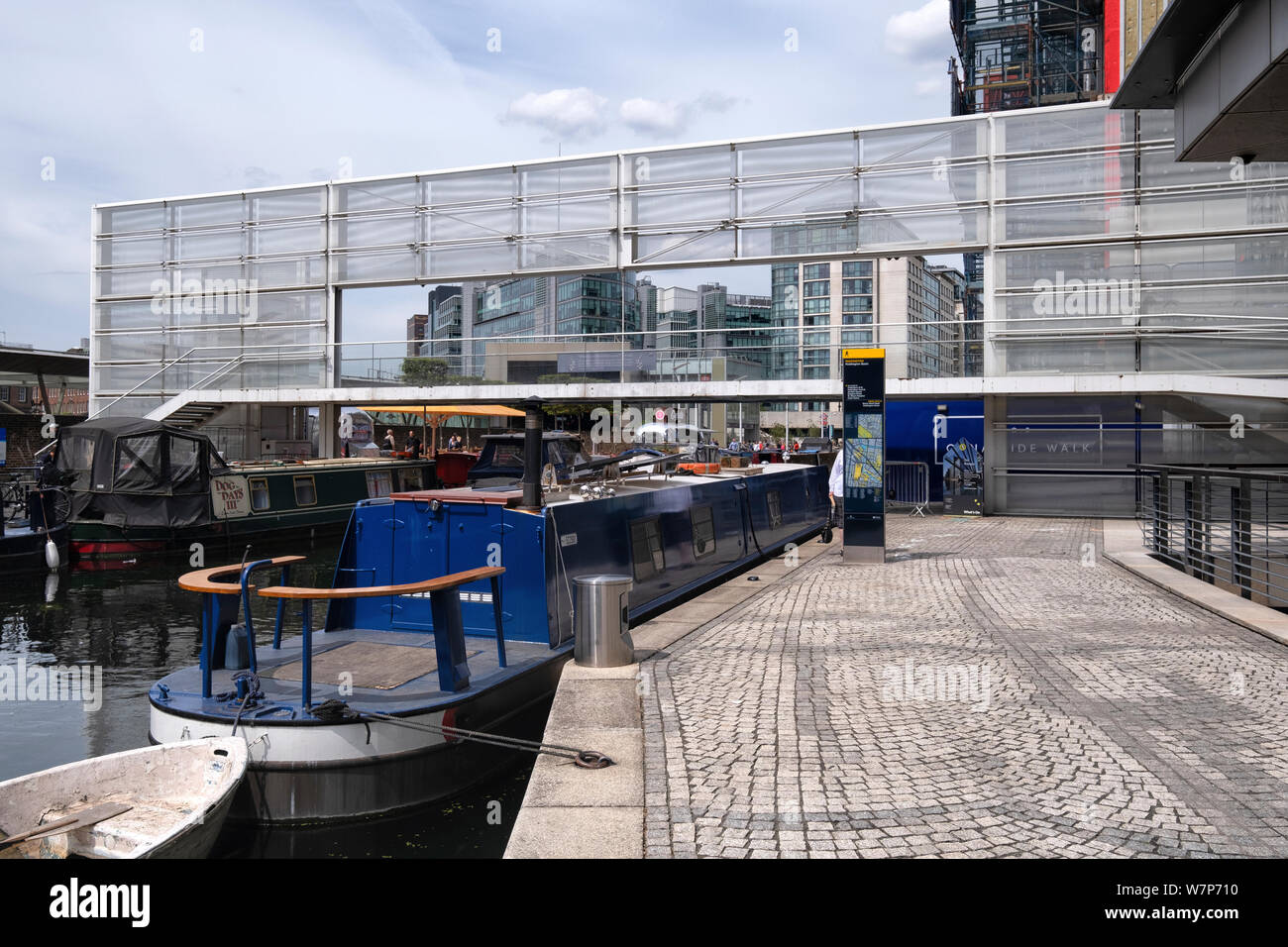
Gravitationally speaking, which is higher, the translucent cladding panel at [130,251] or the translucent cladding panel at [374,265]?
the translucent cladding panel at [130,251]

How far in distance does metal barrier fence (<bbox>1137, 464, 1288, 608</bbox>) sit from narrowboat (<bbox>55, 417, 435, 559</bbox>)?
57.7 ft

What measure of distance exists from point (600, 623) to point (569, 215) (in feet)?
71.4

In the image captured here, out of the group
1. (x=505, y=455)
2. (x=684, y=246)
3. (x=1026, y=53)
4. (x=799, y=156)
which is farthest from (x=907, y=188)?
(x=1026, y=53)

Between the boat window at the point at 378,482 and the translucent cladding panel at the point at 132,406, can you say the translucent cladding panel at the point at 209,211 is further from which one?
the boat window at the point at 378,482

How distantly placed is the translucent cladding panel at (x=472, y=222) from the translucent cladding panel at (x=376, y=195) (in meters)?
0.95

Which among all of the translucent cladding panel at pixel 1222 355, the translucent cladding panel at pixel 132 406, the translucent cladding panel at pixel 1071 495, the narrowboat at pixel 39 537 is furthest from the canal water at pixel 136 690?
the translucent cladding panel at pixel 1222 355

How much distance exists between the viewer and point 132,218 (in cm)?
3381

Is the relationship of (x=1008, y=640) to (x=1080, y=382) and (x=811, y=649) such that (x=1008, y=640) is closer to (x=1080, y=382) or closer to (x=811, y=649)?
(x=811, y=649)

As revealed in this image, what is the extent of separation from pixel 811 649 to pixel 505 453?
13961 millimetres

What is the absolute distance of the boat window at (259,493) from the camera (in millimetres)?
22719

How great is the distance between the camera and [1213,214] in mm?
22281

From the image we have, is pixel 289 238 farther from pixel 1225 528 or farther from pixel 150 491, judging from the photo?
pixel 1225 528

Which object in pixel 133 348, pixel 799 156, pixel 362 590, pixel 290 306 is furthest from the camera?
pixel 133 348

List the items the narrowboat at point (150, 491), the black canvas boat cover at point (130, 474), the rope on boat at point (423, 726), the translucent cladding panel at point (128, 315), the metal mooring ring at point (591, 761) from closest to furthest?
the metal mooring ring at point (591, 761)
the rope on boat at point (423, 726)
the narrowboat at point (150, 491)
the black canvas boat cover at point (130, 474)
the translucent cladding panel at point (128, 315)
